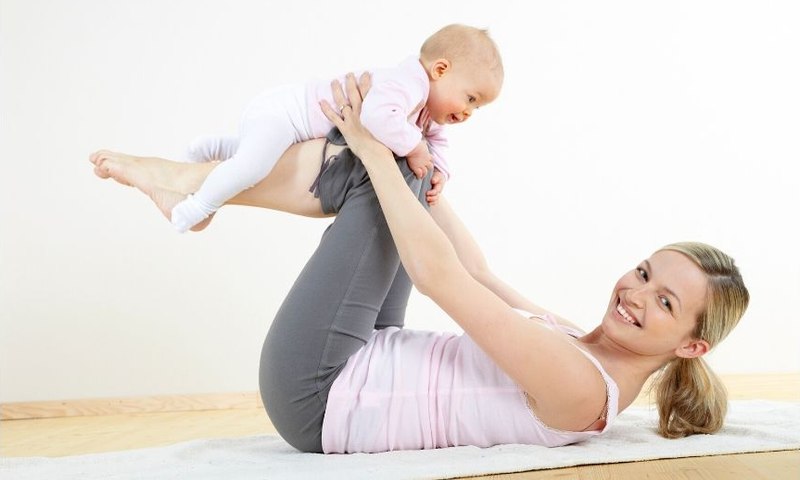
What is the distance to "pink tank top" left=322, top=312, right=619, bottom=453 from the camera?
1.79 meters

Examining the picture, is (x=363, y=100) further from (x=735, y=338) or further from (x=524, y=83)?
(x=735, y=338)

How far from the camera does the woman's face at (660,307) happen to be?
1765 mm

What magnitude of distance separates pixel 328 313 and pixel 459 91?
628mm

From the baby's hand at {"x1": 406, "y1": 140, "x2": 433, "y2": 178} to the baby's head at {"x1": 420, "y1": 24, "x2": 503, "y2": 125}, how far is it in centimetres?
19

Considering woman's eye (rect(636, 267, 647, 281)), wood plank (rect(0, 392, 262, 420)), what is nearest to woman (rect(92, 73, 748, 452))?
woman's eye (rect(636, 267, 647, 281))

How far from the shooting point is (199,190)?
1995mm

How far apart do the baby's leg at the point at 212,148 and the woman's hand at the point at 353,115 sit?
34cm

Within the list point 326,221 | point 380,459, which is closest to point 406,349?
point 380,459

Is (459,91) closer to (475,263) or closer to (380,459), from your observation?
(475,263)

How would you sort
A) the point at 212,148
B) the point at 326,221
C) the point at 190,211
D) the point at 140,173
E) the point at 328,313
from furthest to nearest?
the point at 326,221
the point at 212,148
the point at 140,173
the point at 190,211
the point at 328,313

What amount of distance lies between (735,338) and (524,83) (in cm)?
164

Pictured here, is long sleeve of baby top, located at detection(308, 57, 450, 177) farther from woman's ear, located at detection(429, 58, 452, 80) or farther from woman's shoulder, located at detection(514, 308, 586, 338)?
woman's shoulder, located at detection(514, 308, 586, 338)

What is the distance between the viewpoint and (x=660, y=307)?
5.80 ft

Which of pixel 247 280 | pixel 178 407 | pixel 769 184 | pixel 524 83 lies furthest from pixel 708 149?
pixel 178 407
